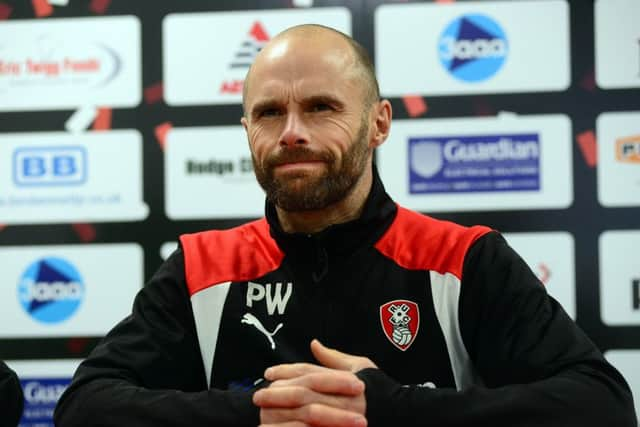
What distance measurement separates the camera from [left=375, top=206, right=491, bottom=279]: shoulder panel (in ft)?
3.57

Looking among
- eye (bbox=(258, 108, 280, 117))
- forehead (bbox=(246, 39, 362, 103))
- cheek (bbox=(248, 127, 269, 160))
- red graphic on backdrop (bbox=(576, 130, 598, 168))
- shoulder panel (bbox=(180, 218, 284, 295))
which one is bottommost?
shoulder panel (bbox=(180, 218, 284, 295))

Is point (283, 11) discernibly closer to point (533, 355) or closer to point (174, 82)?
point (174, 82)

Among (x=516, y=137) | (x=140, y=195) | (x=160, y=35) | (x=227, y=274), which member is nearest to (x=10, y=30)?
(x=160, y=35)

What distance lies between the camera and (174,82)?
2.10 metres

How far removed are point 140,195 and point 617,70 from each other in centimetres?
147

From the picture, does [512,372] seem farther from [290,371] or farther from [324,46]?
[324,46]

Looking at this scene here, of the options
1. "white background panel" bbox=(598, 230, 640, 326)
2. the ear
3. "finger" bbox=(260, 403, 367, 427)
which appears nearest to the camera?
"finger" bbox=(260, 403, 367, 427)

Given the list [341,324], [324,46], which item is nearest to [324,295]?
[341,324]

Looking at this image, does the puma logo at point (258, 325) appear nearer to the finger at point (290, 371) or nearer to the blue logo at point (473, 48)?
the finger at point (290, 371)

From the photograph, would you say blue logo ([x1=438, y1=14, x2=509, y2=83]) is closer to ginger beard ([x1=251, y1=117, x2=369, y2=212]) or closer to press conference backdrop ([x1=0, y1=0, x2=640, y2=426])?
press conference backdrop ([x1=0, y1=0, x2=640, y2=426])

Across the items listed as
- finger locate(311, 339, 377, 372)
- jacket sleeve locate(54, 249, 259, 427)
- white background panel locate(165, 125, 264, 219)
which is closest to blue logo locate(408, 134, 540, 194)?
white background panel locate(165, 125, 264, 219)

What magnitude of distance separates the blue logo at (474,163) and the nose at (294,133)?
1.02m

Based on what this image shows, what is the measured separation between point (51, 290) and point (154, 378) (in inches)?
46.8

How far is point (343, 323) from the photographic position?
107 centimetres
